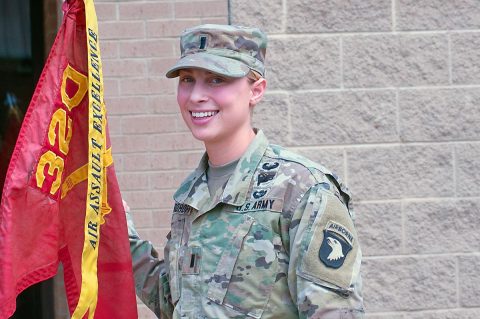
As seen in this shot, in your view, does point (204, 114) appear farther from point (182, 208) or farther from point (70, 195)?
point (70, 195)

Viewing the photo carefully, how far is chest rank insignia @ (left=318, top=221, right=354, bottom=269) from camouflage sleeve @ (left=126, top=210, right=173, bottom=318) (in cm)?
68

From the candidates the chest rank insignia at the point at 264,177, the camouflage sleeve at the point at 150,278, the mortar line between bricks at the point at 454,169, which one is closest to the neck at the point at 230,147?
the chest rank insignia at the point at 264,177

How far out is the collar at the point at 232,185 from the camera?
2.89 metres

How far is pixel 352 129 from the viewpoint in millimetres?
4828

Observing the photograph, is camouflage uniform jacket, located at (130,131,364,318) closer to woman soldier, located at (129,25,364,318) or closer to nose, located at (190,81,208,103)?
woman soldier, located at (129,25,364,318)

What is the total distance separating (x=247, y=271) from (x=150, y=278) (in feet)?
1.96

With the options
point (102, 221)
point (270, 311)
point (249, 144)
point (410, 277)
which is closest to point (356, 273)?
point (270, 311)

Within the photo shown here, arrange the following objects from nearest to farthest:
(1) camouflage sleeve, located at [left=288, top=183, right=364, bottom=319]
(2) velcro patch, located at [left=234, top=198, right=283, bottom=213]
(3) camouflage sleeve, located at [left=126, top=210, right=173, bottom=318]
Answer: (1) camouflage sleeve, located at [left=288, top=183, right=364, bottom=319] < (2) velcro patch, located at [left=234, top=198, right=283, bottom=213] < (3) camouflage sleeve, located at [left=126, top=210, right=173, bottom=318]

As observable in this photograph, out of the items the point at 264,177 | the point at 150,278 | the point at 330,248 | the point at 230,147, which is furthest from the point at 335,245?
the point at 150,278

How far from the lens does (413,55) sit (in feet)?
16.0

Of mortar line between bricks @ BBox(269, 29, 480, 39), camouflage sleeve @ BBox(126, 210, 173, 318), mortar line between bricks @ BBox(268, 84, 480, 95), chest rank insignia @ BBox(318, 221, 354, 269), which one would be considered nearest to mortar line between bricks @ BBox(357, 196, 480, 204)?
mortar line between bricks @ BBox(268, 84, 480, 95)

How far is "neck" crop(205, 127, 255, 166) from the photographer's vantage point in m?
2.96

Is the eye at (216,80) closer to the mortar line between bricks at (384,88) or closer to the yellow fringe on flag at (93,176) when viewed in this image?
the yellow fringe on flag at (93,176)

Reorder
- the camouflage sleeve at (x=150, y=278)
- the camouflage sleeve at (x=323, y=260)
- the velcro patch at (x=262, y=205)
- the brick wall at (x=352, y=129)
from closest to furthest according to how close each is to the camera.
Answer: the camouflage sleeve at (x=323, y=260) → the velcro patch at (x=262, y=205) → the camouflage sleeve at (x=150, y=278) → the brick wall at (x=352, y=129)
